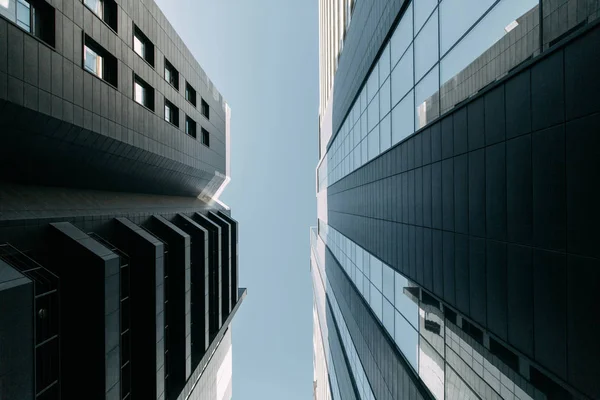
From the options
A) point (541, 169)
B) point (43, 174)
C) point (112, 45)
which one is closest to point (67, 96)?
point (43, 174)

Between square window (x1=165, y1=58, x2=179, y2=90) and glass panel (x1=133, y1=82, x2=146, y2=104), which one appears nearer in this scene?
glass panel (x1=133, y1=82, x2=146, y2=104)

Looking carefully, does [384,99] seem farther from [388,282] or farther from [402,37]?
[388,282]

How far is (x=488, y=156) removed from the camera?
410 inches

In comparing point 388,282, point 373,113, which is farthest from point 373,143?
point 388,282

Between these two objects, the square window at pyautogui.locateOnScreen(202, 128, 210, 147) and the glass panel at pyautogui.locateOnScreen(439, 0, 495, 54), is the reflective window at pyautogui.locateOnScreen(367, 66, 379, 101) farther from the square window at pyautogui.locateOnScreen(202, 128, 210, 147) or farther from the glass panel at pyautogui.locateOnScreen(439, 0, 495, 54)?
the square window at pyautogui.locateOnScreen(202, 128, 210, 147)

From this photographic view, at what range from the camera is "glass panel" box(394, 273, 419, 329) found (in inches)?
702

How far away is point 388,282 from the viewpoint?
74.6 feet

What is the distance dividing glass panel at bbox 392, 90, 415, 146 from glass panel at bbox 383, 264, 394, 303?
8370mm

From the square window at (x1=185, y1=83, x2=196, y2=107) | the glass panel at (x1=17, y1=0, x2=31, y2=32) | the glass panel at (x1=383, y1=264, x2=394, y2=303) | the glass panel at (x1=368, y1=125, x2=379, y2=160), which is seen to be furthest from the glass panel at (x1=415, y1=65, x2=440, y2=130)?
the square window at (x1=185, y1=83, x2=196, y2=107)

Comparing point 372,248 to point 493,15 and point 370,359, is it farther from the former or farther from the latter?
point 493,15

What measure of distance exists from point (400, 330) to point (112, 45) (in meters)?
23.7

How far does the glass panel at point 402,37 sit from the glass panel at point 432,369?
15.7 meters

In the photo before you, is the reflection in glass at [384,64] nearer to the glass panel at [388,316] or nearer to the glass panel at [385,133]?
the glass panel at [385,133]

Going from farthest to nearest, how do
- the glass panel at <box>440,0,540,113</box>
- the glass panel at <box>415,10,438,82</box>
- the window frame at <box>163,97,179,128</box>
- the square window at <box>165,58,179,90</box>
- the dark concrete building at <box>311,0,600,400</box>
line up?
the square window at <box>165,58,179,90</box>
the window frame at <box>163,97,179,128</box>
the glass panel at <box>415,10,438,82</box>
the glass panel at <box>440,0,540,113</box>
the dark concrete building at <box>311,0,600,400</box>
